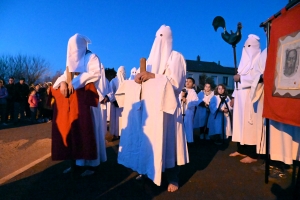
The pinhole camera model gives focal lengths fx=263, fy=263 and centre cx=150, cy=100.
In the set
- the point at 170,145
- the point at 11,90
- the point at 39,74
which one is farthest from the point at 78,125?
the point at 39,74

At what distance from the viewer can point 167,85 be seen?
3.75 meters

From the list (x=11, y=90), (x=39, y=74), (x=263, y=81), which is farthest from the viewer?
(x=39, y=74)

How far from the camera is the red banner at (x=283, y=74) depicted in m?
3.40

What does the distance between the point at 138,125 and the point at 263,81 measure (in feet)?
7.04

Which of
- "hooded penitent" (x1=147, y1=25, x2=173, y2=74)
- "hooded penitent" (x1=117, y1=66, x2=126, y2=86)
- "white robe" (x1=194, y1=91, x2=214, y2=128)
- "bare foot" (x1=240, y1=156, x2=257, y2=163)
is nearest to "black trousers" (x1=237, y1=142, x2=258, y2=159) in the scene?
"bare foot" (x1=240, y1=156, x2=257, y2=163)

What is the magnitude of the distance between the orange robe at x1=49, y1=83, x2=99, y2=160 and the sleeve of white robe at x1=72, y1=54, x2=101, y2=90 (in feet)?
0.33

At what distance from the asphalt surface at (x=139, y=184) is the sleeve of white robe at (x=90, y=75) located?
5.33ft

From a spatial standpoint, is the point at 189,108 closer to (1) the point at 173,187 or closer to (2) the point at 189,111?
(2) the point at 189,111

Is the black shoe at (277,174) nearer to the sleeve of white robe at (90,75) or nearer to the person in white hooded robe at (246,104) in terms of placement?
the person in white hooded robe at (246,104)

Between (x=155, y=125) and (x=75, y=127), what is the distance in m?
1.54

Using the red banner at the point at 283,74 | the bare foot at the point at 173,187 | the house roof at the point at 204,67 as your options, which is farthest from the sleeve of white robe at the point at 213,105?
the house roof at the point at 204,67

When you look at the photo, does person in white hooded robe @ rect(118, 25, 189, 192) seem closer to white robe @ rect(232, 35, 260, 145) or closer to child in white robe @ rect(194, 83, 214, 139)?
white robe @ rect(232, 35, 260, 145)

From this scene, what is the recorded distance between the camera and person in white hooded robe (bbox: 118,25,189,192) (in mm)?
3730

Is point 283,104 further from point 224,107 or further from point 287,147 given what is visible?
point 224,107
